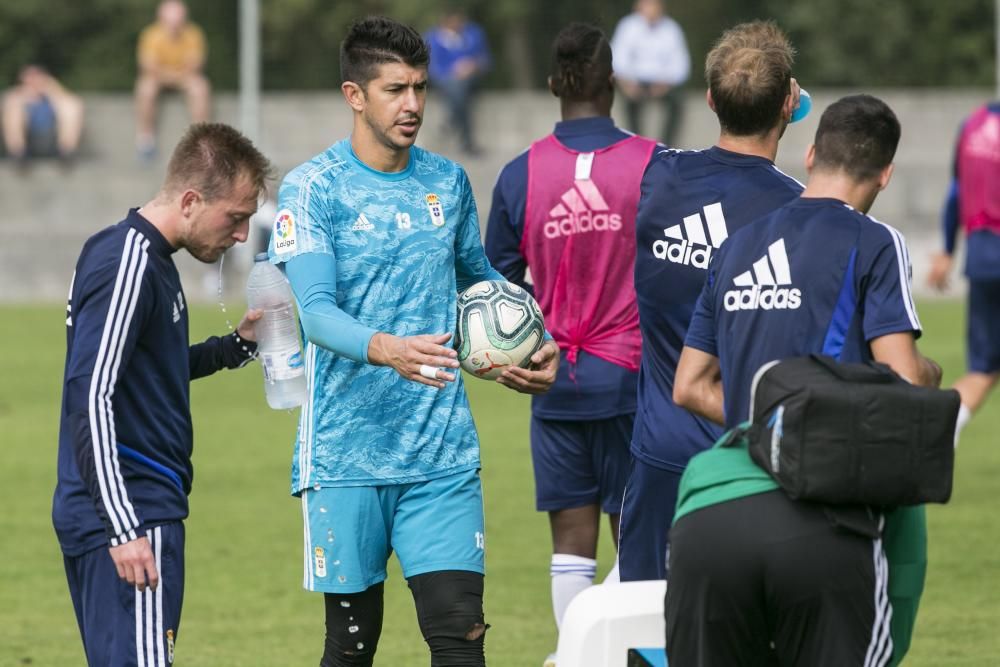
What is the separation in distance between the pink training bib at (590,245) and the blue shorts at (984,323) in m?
5.21

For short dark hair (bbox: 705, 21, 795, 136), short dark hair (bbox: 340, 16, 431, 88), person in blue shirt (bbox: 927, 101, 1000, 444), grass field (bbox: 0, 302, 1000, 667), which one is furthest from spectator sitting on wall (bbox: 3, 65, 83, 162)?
short dark hair (bbox: 705, 21, 795, 136)

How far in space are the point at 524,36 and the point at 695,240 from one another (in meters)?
23.4

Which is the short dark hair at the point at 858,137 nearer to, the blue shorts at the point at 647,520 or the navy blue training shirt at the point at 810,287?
the navy blue training shirt at the point at 810,287

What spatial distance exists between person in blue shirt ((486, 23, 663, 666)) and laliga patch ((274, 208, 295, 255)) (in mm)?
1700

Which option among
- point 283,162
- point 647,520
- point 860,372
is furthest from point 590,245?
point 283,162

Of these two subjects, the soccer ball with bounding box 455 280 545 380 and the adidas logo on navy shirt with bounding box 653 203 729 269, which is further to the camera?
the soccer ball with bounding box 455 280 545 380

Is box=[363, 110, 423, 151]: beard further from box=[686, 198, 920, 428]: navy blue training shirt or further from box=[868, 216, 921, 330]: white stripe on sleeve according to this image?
box=[868, 216, 921, 330]: white stripe on sleeve

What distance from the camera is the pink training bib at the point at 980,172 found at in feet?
36.8

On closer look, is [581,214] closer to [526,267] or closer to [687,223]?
[526,267]

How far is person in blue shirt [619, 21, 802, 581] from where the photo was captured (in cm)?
494

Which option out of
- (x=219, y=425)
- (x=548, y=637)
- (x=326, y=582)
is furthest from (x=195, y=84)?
(x=326, y=582)

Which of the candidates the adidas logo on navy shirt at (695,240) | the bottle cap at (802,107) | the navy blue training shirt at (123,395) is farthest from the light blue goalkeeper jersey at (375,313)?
the bottle cap at (802,107)

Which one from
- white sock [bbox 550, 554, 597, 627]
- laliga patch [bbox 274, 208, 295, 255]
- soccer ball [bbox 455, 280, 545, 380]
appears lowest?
white sock [bbox 550, 554, 597, 627]

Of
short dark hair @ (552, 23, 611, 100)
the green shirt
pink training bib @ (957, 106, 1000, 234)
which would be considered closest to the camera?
the green shirt
